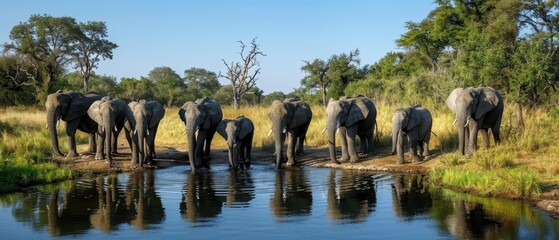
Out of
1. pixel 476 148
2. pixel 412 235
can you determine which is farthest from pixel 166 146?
pixel 412 235

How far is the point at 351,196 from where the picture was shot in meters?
11.1

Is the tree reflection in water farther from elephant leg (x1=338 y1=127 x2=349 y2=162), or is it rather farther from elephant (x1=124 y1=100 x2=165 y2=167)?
elephant leg (x1=338 y1=127 x2=349 y2=162)

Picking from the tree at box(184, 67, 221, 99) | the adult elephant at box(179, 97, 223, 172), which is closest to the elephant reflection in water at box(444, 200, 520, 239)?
the adult elephant at box(179, 97, 223, 172)

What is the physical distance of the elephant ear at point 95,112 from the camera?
1577 cm

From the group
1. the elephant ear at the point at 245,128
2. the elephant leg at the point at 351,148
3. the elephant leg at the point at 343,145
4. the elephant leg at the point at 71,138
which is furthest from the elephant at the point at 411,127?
the elephant leg at the point at 71,138

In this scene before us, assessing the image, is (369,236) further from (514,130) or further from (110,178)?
(514,130)

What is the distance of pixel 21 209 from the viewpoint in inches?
395

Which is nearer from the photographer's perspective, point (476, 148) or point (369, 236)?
point (369, 236)

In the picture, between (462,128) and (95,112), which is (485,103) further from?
(95,112)

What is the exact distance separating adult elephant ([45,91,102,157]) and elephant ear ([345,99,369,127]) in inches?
284

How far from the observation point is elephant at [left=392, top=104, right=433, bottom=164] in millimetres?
14953

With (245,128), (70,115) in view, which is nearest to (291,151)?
(245,128)

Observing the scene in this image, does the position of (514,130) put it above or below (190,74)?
below

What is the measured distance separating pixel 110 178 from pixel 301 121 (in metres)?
5.33
